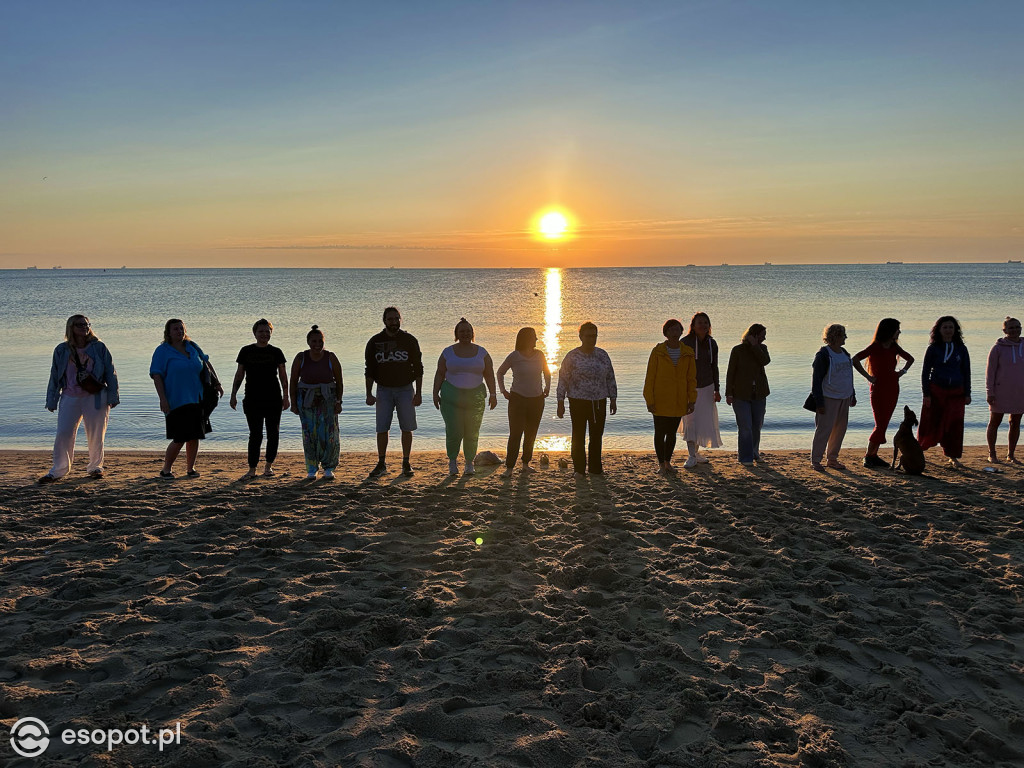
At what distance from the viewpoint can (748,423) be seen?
346 inches

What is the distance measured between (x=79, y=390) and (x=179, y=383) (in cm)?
119

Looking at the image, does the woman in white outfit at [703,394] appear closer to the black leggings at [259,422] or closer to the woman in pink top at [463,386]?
the woman in pink top at [463,386]

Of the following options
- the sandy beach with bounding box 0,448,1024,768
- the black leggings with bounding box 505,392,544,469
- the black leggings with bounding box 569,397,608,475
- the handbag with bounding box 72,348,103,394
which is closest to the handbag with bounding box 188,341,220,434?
the handbag with bounding box 72,348,103,394

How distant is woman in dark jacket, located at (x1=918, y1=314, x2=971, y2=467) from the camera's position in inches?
324

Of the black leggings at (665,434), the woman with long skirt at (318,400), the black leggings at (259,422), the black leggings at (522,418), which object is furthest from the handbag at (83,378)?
the black leggings at (665,434)

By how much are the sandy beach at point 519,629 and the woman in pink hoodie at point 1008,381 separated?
236 centimetres

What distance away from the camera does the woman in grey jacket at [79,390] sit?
7.68m

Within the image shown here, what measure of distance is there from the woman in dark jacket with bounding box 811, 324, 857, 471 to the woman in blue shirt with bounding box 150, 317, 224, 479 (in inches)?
289

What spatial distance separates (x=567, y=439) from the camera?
12461mm

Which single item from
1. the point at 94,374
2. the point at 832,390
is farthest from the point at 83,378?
the point at 832,390

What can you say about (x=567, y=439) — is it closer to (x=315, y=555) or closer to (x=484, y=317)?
(x=315, y=555)

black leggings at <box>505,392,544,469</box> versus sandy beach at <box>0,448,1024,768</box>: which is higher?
black leggings at <box>505,392,544,469</box>

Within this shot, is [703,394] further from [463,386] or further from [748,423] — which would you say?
[463,386]

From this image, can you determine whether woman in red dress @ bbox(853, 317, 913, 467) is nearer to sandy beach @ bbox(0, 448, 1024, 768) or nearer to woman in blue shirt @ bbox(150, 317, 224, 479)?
sandy beach @ bbox(0, 448, 1024, 768)
